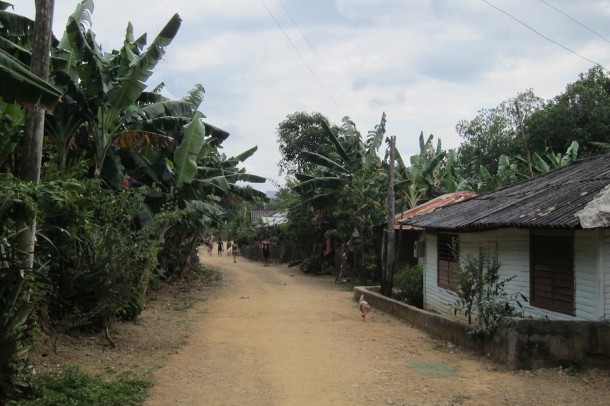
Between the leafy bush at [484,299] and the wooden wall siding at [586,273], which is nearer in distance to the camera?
the wooden wall siding at [586,273]

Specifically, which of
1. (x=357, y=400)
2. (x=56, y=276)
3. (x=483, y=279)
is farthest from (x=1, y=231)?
(x=483, y=279)

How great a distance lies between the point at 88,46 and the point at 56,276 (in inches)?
210

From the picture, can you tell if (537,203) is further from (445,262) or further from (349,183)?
(349,183)

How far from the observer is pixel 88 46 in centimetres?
1150

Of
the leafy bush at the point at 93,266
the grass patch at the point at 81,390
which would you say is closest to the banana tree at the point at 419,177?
the leafy bush at the point at 93,266

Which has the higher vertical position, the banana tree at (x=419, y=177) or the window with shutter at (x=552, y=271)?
the banana tree at (x=419, y=177)

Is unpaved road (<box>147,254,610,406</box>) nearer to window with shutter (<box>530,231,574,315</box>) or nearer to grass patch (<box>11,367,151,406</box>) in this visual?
grass patch (<box>11,367,151,406</box>)

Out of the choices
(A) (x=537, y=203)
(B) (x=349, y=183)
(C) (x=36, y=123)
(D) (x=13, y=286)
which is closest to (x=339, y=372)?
(D) (x=13, y=286)

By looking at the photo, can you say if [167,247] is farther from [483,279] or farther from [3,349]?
[3,349]

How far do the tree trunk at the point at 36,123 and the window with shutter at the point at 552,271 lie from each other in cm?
799

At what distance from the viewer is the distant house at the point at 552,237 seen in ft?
26.4

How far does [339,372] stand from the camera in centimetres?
790

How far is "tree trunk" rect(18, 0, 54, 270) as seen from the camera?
6562 millimetres

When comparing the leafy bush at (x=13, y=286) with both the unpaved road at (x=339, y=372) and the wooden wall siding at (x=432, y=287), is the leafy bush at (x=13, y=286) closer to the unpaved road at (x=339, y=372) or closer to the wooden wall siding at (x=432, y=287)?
the unpaved road at (x=339, y=372)
